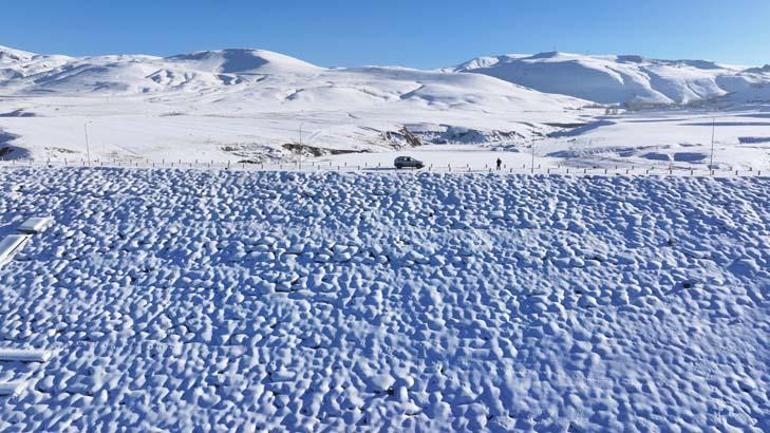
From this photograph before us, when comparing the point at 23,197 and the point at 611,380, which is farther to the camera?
the point at 23,197

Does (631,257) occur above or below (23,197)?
below

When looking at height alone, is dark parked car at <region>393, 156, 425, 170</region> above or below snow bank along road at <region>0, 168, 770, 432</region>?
above

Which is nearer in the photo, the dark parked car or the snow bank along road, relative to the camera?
the snow bank along road

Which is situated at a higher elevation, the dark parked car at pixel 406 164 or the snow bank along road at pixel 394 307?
the dark parked car at pixel 406 164

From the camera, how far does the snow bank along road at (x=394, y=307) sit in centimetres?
1262

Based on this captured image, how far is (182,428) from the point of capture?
12195 mm

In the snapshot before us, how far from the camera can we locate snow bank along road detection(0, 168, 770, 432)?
41.4 ft

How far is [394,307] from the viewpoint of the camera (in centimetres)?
1573

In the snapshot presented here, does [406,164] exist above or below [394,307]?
above

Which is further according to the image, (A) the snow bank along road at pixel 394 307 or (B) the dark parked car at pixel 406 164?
(B) the dark parked car at pixel 406 164

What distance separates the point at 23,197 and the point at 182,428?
15.8 meters

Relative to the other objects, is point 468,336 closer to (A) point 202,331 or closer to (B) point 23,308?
(A) point 202,331

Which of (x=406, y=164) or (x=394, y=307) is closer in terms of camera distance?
(x=394, y=307)

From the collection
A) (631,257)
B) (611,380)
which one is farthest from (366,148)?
(611,380)
